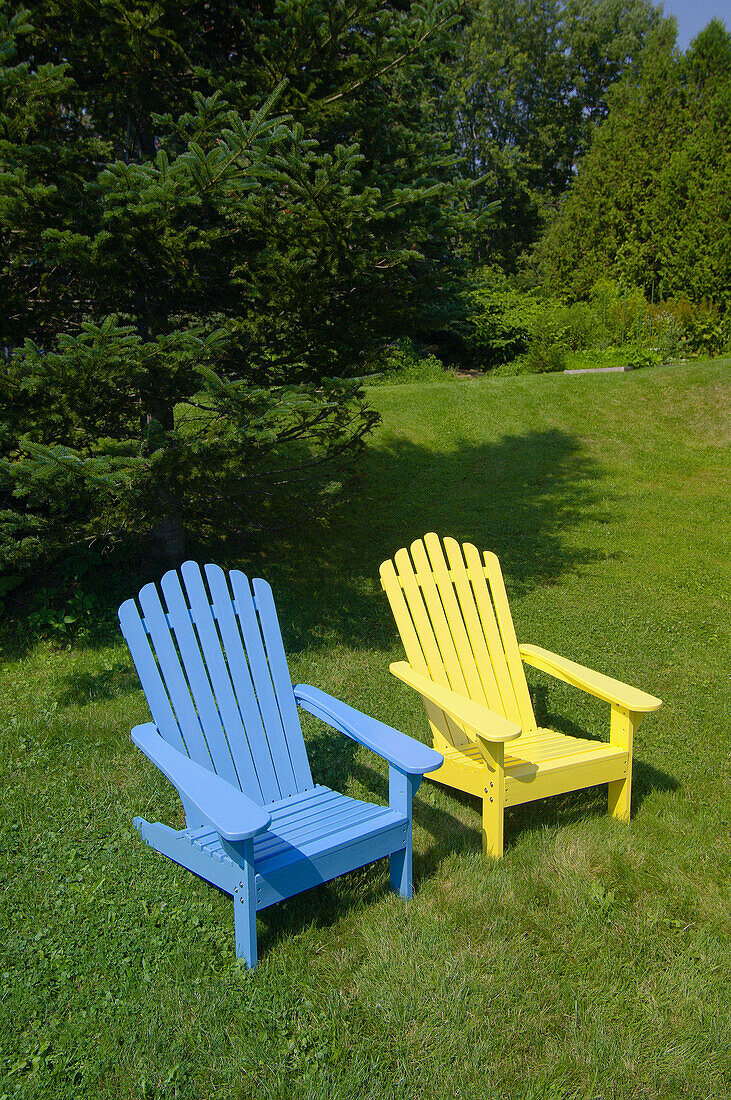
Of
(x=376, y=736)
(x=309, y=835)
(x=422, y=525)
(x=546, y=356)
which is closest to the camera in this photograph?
(x=309, y=835)

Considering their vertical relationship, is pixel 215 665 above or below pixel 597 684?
above

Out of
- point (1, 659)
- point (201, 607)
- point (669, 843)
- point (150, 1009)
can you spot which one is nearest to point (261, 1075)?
point (150, 1009)

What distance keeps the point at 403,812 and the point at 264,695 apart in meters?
0.85

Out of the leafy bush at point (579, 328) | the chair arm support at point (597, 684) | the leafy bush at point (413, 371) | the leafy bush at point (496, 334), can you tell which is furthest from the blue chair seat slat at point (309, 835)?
the leafy bush at point (496, 334)

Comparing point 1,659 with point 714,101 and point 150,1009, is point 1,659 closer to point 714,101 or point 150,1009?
point 150,1009

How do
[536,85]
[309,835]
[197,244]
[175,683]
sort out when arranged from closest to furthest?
[309,835] → [175,683] → [197,244] → [536,85]

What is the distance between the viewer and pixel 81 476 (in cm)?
418

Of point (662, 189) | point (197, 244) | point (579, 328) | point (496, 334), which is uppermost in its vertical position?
point (197, 244)

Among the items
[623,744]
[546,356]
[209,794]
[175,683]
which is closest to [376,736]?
[209,794]

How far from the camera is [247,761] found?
3137mm

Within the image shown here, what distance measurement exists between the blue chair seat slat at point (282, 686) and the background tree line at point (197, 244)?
3.88ft

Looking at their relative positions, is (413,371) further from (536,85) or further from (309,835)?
(536,85)

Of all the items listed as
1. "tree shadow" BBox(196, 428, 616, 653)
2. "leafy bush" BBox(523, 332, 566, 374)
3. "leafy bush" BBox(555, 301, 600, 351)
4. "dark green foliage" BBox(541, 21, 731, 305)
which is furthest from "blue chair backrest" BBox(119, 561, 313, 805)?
"dark green foliage" BBox(541, 21, 731, 305)

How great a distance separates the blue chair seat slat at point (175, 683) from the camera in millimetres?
3004
